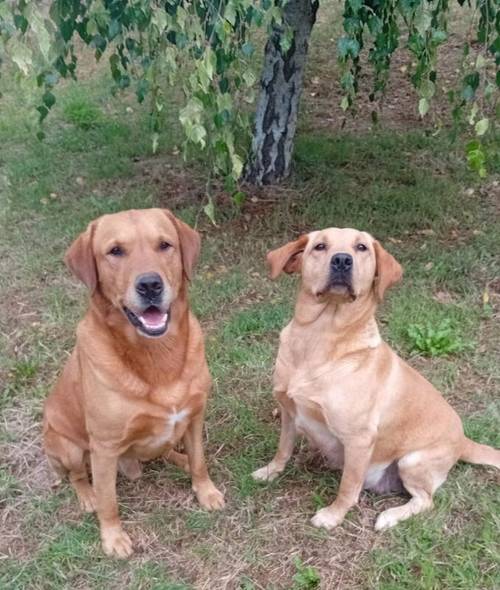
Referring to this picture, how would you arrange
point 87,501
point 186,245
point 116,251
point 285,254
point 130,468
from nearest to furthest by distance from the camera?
1. point 116,251
2. point 186,245
3. point 285,254
4. point 87,501
5. point 130,468

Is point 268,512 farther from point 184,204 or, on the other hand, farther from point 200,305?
point 184,204

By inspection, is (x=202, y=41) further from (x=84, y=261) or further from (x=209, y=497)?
Result: (x=209, y=497)

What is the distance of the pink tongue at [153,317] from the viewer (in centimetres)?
258

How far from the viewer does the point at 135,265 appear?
2.58 m

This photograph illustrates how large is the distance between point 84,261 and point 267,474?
1434mm

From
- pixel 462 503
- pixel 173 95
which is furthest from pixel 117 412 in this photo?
pixel 173 95

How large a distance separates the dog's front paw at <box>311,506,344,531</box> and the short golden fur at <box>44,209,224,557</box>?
2.45 feet

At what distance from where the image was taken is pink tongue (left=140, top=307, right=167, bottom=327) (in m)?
2.58

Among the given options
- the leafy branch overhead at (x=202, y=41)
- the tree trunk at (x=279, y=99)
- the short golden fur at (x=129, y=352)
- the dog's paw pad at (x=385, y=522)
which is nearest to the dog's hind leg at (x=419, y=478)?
the dog's paw pad at (x=385, y=522)

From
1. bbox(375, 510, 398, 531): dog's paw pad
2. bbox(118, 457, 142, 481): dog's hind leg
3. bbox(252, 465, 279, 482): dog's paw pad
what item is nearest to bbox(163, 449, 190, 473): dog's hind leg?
bbox(118, 457, 142, 481): dog's hind leg

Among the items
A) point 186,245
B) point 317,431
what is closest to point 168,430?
point 317,431

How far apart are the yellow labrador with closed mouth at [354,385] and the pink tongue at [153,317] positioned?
1.99ft

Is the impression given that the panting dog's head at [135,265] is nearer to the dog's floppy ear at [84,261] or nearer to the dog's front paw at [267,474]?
the dog's floppy ear at [84,261]

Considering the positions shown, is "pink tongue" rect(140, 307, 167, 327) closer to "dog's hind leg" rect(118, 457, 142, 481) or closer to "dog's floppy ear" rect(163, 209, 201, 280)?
"dog's floppy ear" rect(163, 209, 201, 280)
